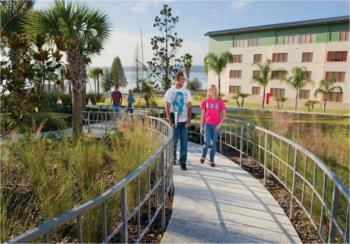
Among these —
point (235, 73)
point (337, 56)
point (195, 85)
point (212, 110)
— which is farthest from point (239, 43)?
point (212, 110)

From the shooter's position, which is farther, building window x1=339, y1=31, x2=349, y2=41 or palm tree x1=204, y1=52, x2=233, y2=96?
palm tree x1=204, y1=52, x2=233, y2=96

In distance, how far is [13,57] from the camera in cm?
390

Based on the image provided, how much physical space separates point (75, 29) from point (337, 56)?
35.9 m

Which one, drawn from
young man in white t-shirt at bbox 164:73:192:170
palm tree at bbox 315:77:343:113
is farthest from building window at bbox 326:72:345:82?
young man in white t-shirt at bbox 164:73:192:170

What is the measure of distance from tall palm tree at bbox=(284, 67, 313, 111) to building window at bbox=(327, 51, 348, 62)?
2.90 m

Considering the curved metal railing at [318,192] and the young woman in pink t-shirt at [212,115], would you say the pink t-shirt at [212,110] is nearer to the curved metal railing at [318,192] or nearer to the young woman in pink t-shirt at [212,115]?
the young woman in pink t-shirt at [212,115]

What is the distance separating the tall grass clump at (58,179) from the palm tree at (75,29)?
2.84 meters

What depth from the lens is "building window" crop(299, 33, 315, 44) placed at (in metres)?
39.0

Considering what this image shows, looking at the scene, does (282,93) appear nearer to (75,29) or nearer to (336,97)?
(336,97)

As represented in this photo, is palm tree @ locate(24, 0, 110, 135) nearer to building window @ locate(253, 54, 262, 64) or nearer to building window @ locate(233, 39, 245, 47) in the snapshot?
building window @ locate(253, 54, 262, 64)

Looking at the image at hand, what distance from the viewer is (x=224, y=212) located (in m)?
4.23

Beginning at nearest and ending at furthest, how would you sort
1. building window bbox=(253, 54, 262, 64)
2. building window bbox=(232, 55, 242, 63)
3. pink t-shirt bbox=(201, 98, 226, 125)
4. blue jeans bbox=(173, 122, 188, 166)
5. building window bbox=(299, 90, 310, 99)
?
blue jeans bbox=(173, 122, 188, 166)
pink t-shirt bbox=(201, 98, 226, 125)
building window bbox=(299, 90, 310, 99)
building window bbox=(253, 54, 262, 64)
building window bbox=(232, 55, 242, 63)

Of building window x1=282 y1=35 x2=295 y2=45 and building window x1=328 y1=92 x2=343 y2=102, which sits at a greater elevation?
building window x1=282 y1=35 x2=295 y2=45

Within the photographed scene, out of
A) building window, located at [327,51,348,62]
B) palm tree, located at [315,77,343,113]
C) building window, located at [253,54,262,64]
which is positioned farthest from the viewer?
building window, located at [253,54,262,64]
